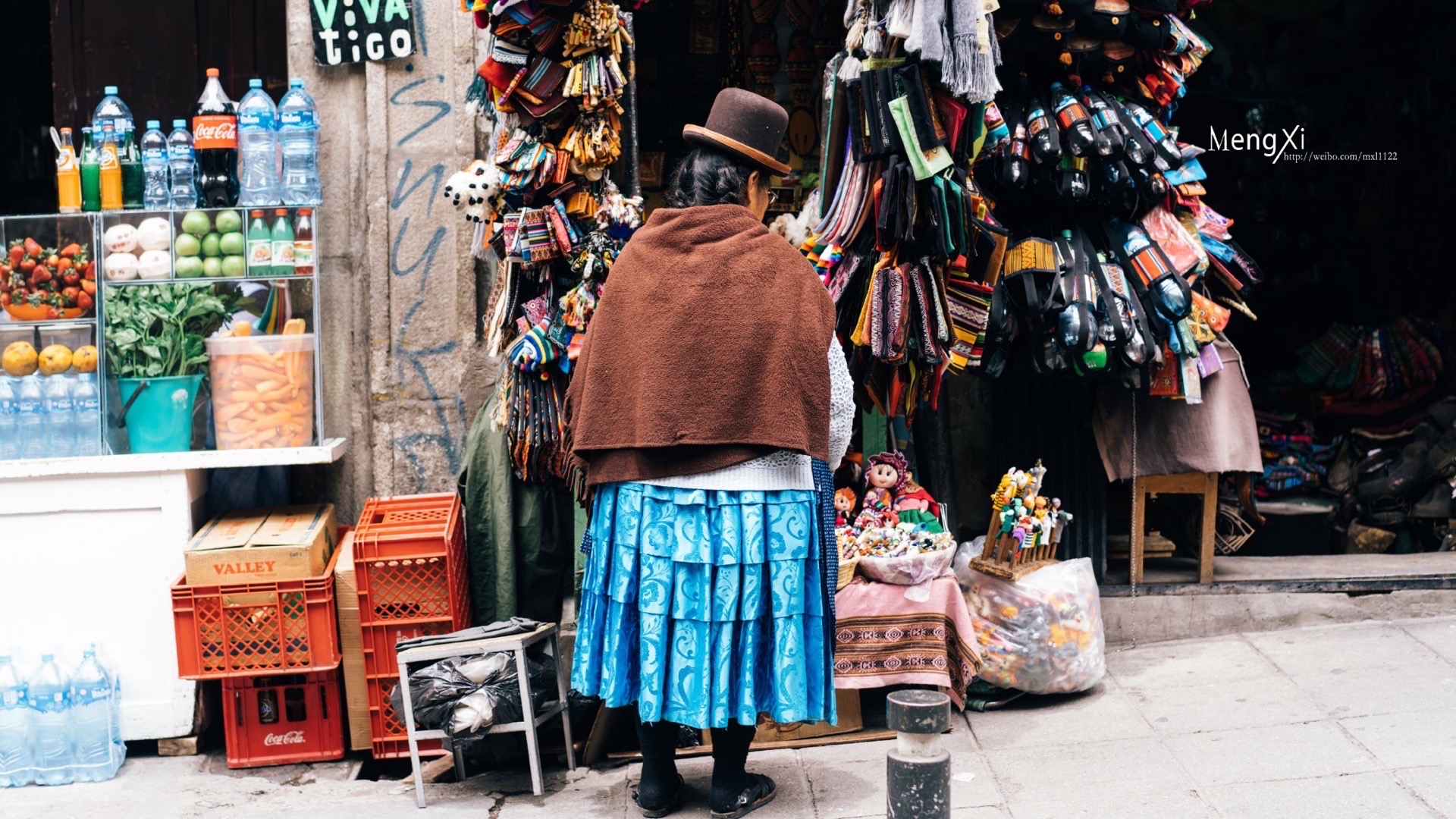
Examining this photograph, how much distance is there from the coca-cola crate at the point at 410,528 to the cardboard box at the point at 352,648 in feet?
0.33

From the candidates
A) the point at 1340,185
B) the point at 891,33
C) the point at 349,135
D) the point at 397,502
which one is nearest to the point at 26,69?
the point at 349,135

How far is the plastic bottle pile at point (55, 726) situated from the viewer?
191 inches

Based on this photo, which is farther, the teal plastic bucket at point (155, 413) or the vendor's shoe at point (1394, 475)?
the vendor's shoe at point (1394, 475)

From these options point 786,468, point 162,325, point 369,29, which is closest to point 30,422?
point 162,325

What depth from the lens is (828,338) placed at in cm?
402

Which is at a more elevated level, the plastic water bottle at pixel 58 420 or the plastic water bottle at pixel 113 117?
the plastic water bottle at pixel 113 117

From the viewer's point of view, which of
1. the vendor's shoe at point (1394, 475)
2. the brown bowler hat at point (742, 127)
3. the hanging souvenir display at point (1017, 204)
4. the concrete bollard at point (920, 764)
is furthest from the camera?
the vendor's shoe at point (1394, 475)

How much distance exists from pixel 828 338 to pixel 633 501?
713mm

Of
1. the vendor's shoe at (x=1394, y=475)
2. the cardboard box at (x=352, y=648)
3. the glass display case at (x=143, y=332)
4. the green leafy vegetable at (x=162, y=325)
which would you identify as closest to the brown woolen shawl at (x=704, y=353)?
the cardboard box at (x=352, y=648)

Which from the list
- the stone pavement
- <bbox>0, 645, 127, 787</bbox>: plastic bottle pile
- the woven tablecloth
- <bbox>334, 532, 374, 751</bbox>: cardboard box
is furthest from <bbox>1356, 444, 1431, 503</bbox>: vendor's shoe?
<bbox>0, 645, 127, 787</bbox>: plastic bottle pile

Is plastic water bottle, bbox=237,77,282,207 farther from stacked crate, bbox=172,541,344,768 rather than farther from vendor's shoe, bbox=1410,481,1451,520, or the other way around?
vendor's shoe, bbox=1410,481,1451,520

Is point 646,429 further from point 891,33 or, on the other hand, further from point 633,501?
point 891,33

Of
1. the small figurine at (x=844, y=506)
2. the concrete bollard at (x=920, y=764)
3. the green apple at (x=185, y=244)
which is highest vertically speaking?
the green apple at (x=185, y=244)

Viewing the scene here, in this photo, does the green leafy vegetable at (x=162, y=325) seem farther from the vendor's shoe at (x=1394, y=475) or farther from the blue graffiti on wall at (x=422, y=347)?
the vendor's shoe at (x=1394, y=475)
